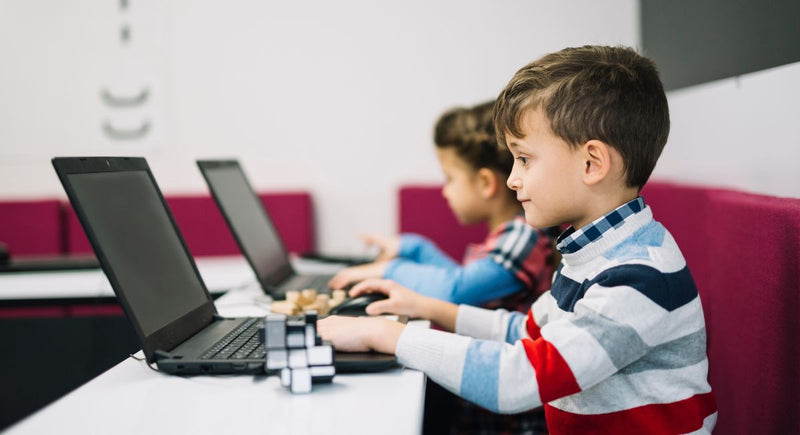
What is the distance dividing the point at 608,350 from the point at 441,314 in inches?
17.8

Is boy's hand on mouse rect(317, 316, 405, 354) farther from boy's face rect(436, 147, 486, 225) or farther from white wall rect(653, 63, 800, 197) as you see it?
boy's face rect(436, 147, 486, 225)

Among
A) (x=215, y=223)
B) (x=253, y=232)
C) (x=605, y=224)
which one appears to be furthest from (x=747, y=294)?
(x=215, y=223)

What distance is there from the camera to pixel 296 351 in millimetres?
912

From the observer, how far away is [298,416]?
83 centimetres

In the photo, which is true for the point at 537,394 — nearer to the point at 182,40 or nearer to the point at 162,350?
the point at 162,350

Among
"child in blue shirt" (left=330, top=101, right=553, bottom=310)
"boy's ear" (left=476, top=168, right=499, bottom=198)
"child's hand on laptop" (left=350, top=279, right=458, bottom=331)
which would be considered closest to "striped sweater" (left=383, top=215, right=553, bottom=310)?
"child in blue shirt" (left=330, top=101, right=553, bottom=310)

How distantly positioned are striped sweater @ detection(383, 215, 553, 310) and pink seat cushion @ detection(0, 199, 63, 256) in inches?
76.3

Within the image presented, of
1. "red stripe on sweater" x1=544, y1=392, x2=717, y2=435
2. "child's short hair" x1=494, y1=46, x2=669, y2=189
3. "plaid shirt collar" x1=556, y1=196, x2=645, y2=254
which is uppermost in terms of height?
"child's short hair" x1=494, y1=46, x2=669, y2=189

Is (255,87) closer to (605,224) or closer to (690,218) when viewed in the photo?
(690,218)

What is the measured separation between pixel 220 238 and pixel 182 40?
33.6 inches

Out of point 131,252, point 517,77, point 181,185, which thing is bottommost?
point 181,185

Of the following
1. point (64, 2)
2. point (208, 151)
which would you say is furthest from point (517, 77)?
point (64, 2)

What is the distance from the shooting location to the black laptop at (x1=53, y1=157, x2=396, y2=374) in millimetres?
978

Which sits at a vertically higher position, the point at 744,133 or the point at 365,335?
the point at 744,133
